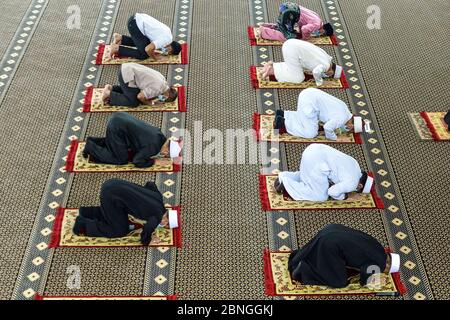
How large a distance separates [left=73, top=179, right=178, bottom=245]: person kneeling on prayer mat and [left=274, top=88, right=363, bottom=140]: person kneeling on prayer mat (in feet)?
4.00

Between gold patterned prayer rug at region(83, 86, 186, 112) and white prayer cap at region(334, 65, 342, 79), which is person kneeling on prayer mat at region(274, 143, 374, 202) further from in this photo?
white prayer cap at region(334, 65, 342, 79)

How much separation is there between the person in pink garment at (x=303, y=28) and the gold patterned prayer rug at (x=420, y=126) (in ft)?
4.13

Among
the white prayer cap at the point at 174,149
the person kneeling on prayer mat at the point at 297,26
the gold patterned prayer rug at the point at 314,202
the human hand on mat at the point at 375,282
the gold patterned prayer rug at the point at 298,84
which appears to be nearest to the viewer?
the human hand on mat at the point at 375,282

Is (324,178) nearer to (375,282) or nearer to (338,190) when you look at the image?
(338,190)

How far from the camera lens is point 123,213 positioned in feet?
11.8

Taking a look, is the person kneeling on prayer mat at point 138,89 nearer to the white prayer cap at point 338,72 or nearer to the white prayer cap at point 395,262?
the white prayer cap at point 338,72

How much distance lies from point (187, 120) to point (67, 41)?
63.1 inches

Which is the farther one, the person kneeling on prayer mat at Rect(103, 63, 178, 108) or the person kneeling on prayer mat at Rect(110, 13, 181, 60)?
the person kneeling on prayer mat at Rect(110, 13, 181, 60)

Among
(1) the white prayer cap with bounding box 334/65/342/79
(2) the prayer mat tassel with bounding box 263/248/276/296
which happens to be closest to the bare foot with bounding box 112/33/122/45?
(1) the white prayer cap with bounding box 334/65/342/79

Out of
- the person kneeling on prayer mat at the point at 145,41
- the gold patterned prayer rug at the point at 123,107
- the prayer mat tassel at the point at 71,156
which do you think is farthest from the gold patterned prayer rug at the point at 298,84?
the prayer mat tassel at the point at 71,156

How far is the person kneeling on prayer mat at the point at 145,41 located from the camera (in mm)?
5109

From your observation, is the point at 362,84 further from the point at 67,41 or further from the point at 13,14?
the point at 13,14

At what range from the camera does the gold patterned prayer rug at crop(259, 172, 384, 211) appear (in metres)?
3.94

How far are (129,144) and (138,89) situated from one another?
2.26ft
